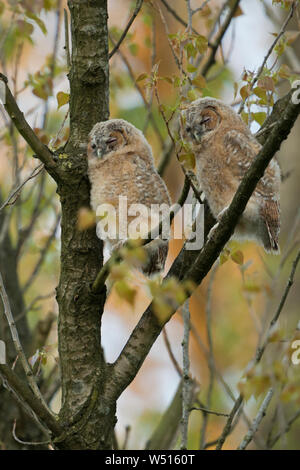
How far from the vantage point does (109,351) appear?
29.3ft

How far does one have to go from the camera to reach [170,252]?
9.25m

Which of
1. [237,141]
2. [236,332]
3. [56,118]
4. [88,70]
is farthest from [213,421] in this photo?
[88,70]

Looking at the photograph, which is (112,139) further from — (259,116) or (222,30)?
(222,30)

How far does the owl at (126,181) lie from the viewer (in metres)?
3.03

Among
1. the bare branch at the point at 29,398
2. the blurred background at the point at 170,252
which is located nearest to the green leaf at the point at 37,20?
the blurred background at the point at 170,252

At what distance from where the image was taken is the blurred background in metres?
3.26

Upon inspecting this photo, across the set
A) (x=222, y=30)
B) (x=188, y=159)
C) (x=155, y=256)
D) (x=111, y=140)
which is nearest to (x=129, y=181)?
(x=111, y=140)

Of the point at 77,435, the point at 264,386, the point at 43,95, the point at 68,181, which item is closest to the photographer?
the point at 264,386

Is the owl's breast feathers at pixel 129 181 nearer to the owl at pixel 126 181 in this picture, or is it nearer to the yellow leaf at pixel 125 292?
the owl at pixel 126 181

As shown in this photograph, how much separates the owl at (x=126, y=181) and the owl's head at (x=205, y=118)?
0.86 ft

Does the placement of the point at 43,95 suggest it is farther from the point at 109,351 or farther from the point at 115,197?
the point at 109,351

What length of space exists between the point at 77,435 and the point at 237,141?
Answer: 1.63 meters

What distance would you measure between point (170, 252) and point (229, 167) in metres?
5.94

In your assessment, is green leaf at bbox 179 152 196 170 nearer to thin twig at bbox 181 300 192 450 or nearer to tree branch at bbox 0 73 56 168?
tree branch at bbox 0 73 56 168
